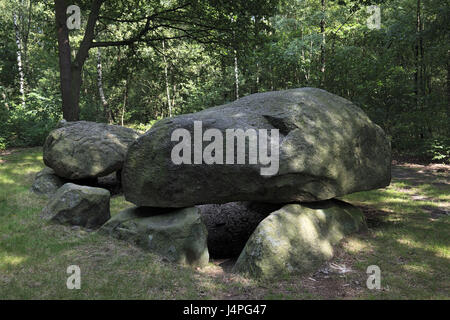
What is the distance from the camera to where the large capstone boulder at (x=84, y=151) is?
312 inches

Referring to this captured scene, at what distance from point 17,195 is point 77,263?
168 inches

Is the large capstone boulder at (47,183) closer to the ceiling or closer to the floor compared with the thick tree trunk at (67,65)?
closer to the floor

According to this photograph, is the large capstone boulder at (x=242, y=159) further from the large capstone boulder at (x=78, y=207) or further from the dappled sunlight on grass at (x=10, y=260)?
the dappled sunlight on grass at (x=10, y=260)

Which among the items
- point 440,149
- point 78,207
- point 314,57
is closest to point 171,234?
point 78,207

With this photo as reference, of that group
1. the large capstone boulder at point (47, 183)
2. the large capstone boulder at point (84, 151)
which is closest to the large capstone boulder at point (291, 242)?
the large capstone boulder at point (84, 151)

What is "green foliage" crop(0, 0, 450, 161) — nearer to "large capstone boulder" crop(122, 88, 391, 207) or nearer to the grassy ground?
"large capstone boulder" crop(122, 88, 391, 207)

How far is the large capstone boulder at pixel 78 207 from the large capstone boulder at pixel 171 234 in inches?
33.6

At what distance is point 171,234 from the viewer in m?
5.03

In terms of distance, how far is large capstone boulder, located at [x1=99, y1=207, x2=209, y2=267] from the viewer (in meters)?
4.95

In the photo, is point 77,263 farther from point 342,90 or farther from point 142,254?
point 342,90

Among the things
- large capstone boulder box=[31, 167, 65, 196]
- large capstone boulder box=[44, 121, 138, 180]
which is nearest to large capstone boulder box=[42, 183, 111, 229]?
large capstone boulder box=[44, 121, 138, 180]

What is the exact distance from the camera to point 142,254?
4.93m

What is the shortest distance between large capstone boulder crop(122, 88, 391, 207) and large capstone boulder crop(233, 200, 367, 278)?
15.7 inches
